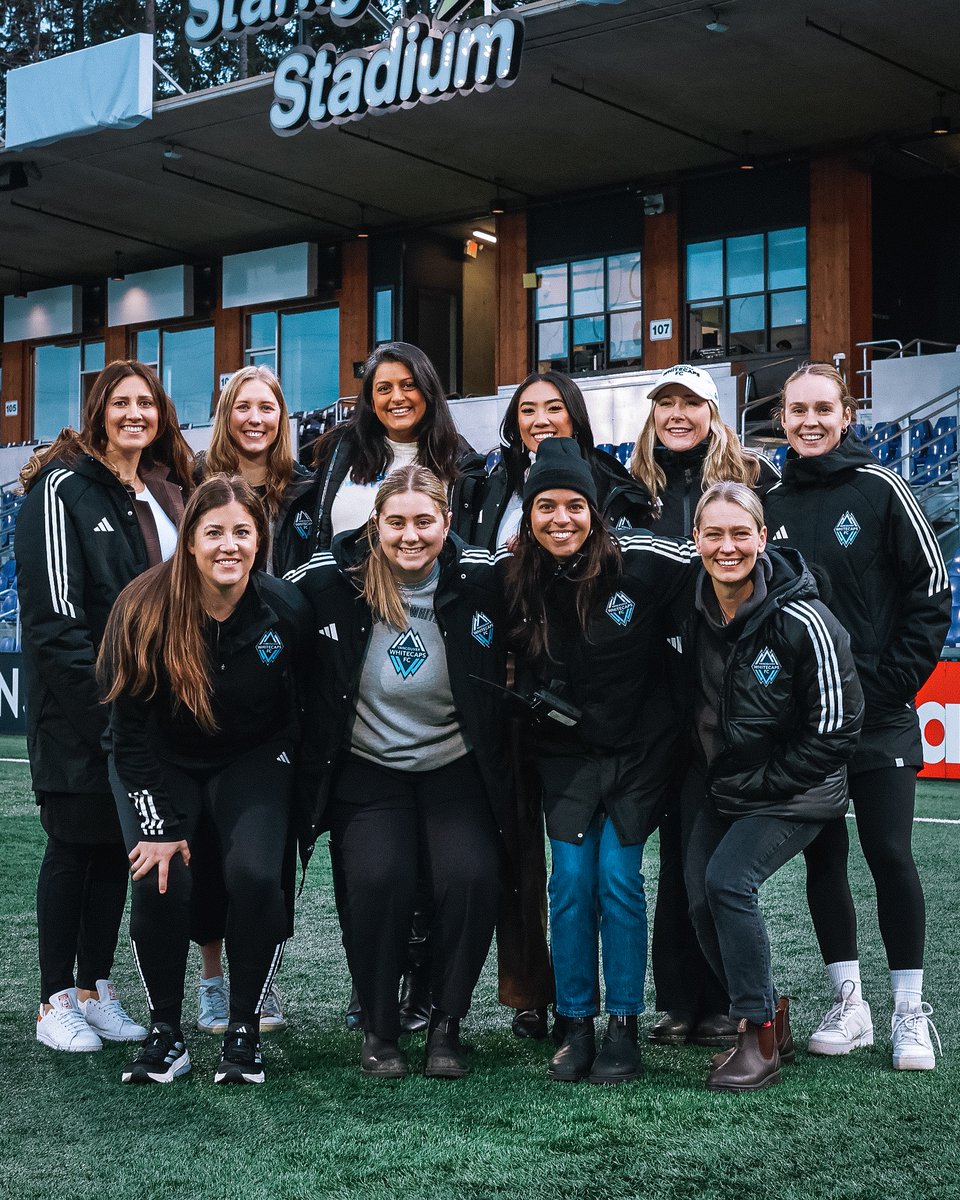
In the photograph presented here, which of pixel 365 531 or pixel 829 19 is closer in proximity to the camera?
pixel 365 531

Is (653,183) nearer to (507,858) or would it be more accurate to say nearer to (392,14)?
(392,14)

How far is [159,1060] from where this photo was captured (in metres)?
3.88

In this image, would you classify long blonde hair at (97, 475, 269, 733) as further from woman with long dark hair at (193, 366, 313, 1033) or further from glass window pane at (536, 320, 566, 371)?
glass window pane at (536, 320, 566, 371)

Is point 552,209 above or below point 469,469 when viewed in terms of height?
above

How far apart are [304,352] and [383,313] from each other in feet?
5.59

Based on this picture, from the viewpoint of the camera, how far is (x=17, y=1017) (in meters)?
4.61

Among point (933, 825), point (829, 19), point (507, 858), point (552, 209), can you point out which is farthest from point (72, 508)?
point (552, 209)

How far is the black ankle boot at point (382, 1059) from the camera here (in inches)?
154

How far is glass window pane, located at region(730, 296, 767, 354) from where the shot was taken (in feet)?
66.8

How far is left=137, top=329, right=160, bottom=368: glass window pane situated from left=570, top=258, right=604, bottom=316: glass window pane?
8536 millimetres

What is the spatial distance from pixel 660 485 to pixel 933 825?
4.91 metres

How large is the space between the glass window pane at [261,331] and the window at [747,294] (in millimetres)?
7729

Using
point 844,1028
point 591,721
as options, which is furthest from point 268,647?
point 844,1028

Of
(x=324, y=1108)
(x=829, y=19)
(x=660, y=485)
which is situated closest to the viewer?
(x=324, y=1108)
